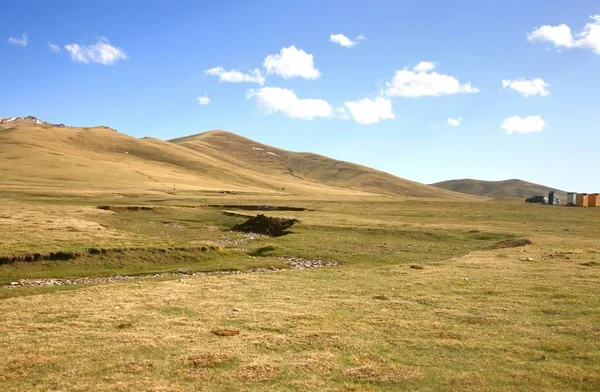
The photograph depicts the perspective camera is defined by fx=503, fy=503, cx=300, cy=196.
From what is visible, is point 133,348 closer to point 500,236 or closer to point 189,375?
point 189,375

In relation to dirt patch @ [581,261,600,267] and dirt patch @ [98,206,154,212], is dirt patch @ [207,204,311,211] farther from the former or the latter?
dirt patch @ [581,261,600,267]

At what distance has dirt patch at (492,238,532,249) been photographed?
47.3m

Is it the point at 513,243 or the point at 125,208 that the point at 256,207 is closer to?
the point at 125,208

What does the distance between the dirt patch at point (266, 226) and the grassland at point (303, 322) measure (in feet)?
53.4

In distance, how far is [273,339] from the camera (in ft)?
56.3

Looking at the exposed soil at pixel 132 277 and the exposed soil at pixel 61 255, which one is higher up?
the exposed soil at pixel 61 255

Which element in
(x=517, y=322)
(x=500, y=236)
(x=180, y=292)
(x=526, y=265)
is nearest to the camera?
(x=517, y=322)

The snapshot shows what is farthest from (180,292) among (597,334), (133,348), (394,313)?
(597,334)

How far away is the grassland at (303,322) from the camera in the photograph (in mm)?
13906

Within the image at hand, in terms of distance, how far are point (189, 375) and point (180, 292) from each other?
11.8 metres

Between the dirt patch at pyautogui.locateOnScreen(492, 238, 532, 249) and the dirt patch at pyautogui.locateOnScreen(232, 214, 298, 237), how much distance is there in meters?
23.2

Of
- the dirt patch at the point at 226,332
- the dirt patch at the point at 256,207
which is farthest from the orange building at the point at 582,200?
the dirt patch at the point at 226,332

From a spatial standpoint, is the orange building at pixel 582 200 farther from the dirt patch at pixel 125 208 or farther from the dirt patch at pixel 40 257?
the dirt patch at pixel 40 257

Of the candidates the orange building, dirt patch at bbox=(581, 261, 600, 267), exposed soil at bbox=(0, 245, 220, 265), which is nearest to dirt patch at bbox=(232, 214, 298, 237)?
exposed soil at bbox=(0, 245, 220, 265)
